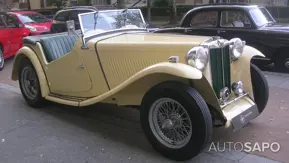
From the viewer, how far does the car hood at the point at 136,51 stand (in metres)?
3.89

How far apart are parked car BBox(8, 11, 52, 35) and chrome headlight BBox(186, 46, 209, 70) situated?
946 centimetres

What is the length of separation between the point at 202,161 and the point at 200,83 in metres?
0.86

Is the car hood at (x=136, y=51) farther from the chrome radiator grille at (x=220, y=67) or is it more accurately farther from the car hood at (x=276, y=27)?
the car hood at (x=276, y=27)

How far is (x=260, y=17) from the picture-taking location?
8.20m

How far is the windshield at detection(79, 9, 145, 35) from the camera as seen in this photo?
188 inches

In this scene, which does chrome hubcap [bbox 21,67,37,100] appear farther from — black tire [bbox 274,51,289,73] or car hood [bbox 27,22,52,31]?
car hood [bbox 27,22,52,31]

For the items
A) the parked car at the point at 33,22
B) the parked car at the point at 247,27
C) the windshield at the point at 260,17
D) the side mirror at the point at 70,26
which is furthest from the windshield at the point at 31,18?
the side mirror at the point at 70,26

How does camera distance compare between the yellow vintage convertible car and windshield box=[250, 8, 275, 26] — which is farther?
windshield box=[250, 8, 275, 26]

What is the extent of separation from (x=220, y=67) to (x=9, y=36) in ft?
25.4

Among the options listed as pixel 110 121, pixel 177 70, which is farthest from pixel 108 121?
pixel 177 70

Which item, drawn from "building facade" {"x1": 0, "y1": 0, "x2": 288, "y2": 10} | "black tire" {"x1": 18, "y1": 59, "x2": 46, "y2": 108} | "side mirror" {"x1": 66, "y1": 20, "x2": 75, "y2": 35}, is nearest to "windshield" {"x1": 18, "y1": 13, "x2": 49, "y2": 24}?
"building facade" {"x1": 0, "y1": 0, "x2": 288, "y2": 10}

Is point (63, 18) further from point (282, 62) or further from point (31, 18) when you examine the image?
point (282, 62)

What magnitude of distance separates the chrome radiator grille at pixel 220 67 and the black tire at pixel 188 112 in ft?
1.70

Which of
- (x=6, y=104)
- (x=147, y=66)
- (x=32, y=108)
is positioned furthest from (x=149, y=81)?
(x=6, y=104)
